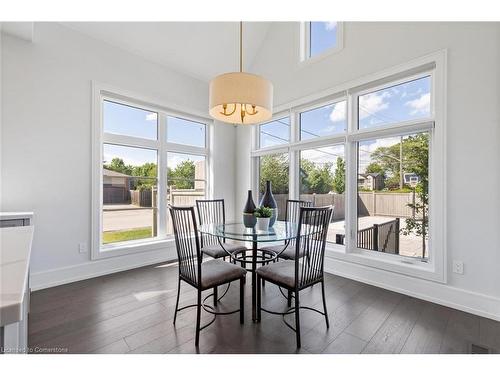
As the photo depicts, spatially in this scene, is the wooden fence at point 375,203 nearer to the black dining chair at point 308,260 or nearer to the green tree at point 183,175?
the black dining chair at point 308,260

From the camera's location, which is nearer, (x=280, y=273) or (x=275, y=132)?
(x=280, y=273)

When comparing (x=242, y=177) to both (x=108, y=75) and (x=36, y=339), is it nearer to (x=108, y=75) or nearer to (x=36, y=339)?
(x=108, y=75)

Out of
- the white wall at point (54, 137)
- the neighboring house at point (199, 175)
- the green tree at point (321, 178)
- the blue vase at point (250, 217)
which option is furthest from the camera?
the neighboring house at point (199, 175)

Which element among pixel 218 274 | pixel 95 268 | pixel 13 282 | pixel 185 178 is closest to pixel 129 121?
pixel 185 178

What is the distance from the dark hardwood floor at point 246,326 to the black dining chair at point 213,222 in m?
0.48

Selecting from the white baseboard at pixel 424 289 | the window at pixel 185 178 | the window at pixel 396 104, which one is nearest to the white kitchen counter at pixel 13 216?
the window at pixel 185 178

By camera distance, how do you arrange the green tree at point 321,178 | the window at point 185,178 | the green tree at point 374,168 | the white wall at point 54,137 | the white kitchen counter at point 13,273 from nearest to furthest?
the white kitchen counter at point 13,273 → the white wall at point 54,137 → the green tree at point 374,168 → the green tree at point 321,178 → the window at point 185,178

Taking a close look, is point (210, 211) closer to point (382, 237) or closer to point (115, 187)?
point (115, 187)

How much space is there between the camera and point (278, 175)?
4.33 meters

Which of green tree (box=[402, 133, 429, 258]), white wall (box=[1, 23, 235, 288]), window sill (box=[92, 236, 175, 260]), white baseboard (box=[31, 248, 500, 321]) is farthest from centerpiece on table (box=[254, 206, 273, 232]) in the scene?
white wall (box=[1, 23, 235, 288])

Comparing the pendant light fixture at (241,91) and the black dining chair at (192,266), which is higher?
the pendant light fixture at (241,91)

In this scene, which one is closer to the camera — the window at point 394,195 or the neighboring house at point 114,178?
the window at point 394,195

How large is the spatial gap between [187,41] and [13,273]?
400cm

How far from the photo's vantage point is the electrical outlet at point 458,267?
8.00 ft
